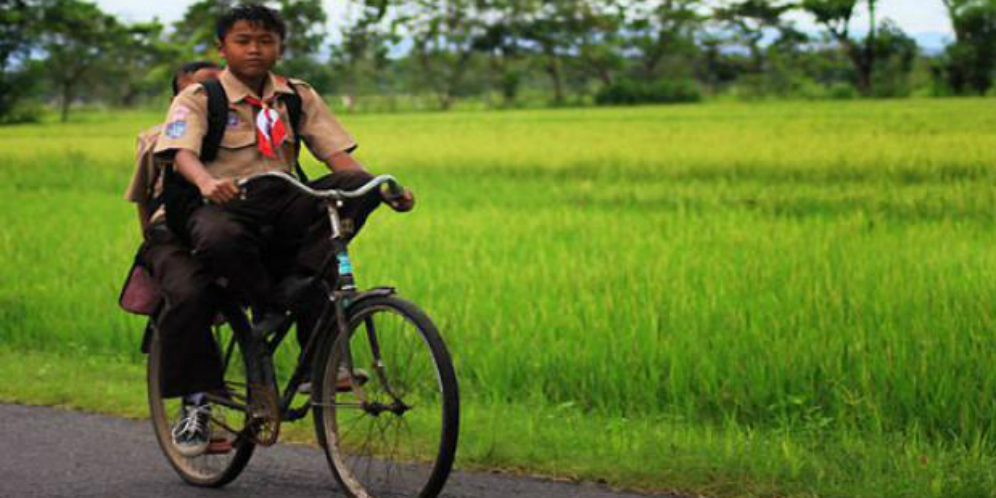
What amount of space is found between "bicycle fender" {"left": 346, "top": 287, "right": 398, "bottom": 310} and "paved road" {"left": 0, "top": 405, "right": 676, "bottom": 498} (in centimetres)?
76

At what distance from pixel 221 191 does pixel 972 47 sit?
1583 cm

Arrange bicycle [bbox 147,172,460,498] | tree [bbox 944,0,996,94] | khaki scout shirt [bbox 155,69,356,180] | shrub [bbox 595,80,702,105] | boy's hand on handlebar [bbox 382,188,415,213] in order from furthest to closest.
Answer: shrub [bbox 595,80,702,105]
tree [bbox 944,0,996,94]
khaki scout shirt [bbox 155,69,356,180]
boy's hand on handlebar [bbox 382,188,415,213]
bicycle [bbox 147,172,460,498]

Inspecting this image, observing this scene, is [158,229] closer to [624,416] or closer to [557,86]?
[624,416]

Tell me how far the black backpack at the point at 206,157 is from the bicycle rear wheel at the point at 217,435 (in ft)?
1.29

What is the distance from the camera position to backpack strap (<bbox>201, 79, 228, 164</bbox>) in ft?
14.2

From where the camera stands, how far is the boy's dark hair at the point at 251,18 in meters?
4.35

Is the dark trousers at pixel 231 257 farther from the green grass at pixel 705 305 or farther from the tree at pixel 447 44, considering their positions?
the tree at pixel 447 44

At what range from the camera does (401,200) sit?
4.18 m

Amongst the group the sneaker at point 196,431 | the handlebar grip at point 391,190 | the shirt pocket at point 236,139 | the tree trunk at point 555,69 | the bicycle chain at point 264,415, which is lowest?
the tree trunk at point 555,69

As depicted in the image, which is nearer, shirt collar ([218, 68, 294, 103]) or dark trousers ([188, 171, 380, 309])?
dark trousers ([188, 171, 380, 309])

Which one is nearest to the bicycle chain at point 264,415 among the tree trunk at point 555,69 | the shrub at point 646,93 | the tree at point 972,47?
the tree at point 972,47

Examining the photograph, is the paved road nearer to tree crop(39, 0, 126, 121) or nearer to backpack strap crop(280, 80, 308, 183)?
backpack strap crop(280, 80, 308, 183)

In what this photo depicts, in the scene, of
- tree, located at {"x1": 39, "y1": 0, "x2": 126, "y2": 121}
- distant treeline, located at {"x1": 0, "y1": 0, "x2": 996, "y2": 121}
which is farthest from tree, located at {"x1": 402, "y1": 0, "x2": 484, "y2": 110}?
tree, located at {"x1": 39, "y1": 0, "x2": 126, "y2": 121}

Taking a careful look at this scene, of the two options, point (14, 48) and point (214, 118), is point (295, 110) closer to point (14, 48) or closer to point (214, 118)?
point (214, 118)
